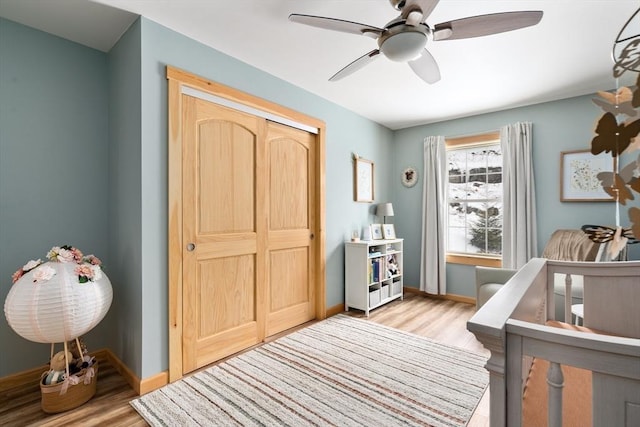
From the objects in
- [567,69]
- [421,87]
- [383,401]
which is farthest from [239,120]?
[567,69]

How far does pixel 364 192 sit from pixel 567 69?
234cm

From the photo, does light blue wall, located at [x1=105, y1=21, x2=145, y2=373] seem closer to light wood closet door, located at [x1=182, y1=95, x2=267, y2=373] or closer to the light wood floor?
the light wood floor

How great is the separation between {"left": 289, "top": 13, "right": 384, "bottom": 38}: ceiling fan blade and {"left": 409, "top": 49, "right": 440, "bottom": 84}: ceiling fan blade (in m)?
0.39

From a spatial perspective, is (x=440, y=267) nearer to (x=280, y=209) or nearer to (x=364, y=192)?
(x=364, y=192)

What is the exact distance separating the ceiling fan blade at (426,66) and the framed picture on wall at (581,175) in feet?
7.57

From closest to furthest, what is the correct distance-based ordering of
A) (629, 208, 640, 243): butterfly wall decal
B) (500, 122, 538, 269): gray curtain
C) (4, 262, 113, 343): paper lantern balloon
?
(629, 208, 640, 243): butterfly wall decal, (4, 262, 113, 343): paper lantern balloon, (500, 122, 538, 269): gray curtain

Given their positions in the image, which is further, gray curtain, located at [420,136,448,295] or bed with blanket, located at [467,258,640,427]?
gray curtain, located at [420,136,448,295]

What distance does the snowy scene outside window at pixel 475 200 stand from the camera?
3.99m

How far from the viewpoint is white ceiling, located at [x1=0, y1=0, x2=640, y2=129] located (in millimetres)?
1936

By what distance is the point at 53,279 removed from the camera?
1.81 metres

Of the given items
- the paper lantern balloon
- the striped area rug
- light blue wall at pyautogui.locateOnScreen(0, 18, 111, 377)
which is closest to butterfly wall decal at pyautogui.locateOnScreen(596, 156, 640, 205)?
the striped area rug

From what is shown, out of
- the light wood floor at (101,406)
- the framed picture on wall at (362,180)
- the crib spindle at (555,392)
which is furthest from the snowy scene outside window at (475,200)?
the crib spindle at (555,392)

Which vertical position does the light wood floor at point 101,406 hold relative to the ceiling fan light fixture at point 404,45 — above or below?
below

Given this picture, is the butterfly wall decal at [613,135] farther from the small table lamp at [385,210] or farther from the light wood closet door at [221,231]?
the small table lamp at [385,210]
